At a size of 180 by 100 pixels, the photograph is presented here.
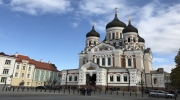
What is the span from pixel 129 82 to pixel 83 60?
66.2 ft

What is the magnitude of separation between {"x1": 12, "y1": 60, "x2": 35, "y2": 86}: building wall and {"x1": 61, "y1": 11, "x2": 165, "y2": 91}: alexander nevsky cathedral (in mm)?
12241


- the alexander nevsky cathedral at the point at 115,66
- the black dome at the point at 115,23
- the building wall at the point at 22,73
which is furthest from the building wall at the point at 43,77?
the black dome at the point at 115,23

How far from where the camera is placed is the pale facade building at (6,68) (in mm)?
41956

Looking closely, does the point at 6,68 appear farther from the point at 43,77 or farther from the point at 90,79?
the point at 90,79

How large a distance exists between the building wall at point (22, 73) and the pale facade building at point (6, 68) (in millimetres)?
2792

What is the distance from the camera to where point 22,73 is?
1937 inches

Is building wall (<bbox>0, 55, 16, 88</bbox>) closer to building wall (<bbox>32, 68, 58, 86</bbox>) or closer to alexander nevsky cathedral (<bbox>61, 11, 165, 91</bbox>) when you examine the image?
building wall (<bbox>32, 68, 58, 86</bbox>)

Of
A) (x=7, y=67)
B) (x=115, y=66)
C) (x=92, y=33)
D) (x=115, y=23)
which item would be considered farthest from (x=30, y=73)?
(x=115, y=23)

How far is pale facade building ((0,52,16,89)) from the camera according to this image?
4196cm

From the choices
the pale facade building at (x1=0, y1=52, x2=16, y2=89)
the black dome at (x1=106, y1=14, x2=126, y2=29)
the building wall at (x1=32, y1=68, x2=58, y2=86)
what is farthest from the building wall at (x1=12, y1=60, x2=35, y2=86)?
the black dome at (x1=106, y1=14, x2=126, y2=29)

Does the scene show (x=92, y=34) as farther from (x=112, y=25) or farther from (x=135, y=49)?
(x=135, y=49)

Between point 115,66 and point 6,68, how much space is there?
3043 centimetres

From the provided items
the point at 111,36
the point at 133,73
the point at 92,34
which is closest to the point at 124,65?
the point at 133,73

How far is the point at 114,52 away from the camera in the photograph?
159ft
